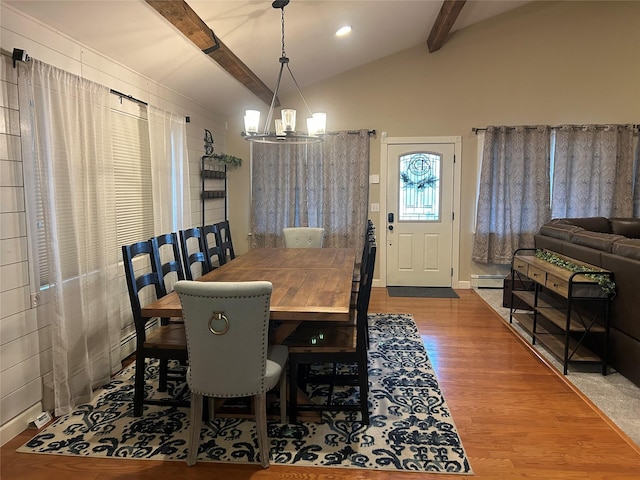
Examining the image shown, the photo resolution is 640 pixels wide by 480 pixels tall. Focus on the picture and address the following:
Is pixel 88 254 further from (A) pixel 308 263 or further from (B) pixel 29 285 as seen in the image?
(A) pixel 308 263

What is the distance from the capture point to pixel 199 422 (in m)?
2.19

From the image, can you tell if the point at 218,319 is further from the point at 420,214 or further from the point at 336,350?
the point at 420,214

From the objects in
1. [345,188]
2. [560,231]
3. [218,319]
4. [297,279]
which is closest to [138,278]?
[218,319]

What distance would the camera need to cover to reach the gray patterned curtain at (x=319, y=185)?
580 centimetres

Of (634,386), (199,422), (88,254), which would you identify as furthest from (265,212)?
(634,386)

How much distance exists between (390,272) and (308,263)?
2.74m

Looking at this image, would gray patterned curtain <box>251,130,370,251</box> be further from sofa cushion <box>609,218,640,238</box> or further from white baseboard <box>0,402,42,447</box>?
white baseboard <box>0,402,42,447</box>

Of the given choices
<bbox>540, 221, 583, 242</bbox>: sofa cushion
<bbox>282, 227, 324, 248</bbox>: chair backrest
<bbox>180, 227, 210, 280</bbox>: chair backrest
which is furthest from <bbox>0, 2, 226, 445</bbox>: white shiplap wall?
<bbox>540, 221, 583, 242</bbox>: sofa cushion

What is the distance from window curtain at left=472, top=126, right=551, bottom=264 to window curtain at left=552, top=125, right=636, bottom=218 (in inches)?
7.5

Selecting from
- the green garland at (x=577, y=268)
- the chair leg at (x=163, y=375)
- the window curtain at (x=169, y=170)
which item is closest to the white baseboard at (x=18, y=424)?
the chair leg at (x=163, y=375)

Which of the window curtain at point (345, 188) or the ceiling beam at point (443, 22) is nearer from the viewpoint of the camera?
the ceiling beam at point (443, 22)

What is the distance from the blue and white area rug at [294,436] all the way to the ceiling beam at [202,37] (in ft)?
8.39

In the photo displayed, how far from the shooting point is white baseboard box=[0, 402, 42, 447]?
2.38 meters

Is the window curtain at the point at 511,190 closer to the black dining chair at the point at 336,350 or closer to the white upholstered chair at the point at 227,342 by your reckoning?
the black dining chair at the point at 336,350
